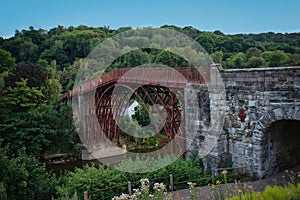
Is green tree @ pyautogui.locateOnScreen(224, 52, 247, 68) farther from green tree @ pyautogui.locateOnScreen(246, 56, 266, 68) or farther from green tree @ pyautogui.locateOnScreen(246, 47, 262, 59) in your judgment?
green tree @ pyautogui.locateOnScreen(246, 56, 266, 68)

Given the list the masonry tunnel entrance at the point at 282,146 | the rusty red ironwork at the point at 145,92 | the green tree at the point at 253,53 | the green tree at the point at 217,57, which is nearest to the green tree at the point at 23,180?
the rusty red ironwork at the point at 145,92

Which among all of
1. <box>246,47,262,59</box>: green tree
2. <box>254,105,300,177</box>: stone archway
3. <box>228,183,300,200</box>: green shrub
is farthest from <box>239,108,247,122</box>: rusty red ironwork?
<box>246,47,262,59</box>: green tree

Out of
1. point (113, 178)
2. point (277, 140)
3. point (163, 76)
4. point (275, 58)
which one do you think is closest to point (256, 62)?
point (275, 58)

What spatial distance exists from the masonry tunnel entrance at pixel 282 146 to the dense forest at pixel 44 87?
7187mm

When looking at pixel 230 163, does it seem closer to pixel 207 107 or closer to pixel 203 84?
pixel 207 107

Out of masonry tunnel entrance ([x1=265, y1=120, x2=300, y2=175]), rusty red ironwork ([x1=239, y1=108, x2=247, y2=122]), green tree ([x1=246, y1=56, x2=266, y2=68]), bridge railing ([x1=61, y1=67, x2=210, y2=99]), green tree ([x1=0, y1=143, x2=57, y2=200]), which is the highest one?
green tree ([x1=246, y1=56, x2=266, y2=68])

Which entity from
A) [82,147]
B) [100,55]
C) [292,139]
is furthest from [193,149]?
[100,55]

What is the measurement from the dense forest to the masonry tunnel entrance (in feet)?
23.6

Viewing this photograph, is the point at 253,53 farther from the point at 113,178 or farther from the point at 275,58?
the point at 113,178

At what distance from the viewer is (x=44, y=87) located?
2344cm

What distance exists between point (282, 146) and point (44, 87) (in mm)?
17161

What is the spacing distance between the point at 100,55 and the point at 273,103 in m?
30.2

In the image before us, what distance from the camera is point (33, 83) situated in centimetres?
2359

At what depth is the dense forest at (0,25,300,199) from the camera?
11.4 m
